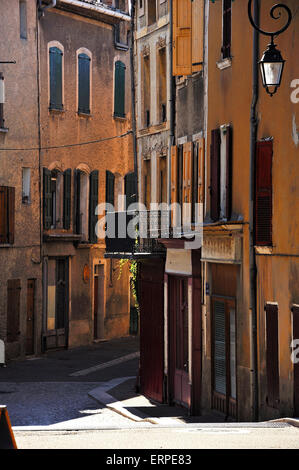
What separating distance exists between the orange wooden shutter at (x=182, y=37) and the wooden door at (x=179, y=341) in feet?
14.0

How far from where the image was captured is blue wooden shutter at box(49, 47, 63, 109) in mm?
34500

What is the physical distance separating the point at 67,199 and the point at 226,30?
1581 centimetres

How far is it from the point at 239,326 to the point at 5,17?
16.2m

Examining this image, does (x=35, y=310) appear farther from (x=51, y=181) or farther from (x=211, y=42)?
(x=211, y=42)

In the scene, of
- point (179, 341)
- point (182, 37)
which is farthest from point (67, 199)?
point (182, 37)

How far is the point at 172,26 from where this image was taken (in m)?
23.0

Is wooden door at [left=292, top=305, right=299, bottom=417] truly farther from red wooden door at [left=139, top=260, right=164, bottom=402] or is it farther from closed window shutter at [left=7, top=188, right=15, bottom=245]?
closed window shutter at [left=7, top=188, right=15, bottom=245]

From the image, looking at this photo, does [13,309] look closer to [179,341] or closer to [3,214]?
[3,214]

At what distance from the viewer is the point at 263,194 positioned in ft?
59.1

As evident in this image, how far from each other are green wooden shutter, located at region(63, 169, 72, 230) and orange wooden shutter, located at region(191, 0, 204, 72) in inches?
538

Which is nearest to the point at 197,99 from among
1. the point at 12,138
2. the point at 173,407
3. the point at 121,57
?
the point at 173,407

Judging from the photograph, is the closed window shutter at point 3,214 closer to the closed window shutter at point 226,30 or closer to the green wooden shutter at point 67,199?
the green wooden shutter at point 67,199

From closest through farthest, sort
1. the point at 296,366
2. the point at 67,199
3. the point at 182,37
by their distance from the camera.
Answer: the point at 296,366 → the point at 182,37 → the point at 67,199

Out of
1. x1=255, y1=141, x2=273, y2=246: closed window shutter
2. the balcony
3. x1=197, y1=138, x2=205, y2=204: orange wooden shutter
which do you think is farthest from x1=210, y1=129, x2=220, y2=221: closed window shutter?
the balcony
